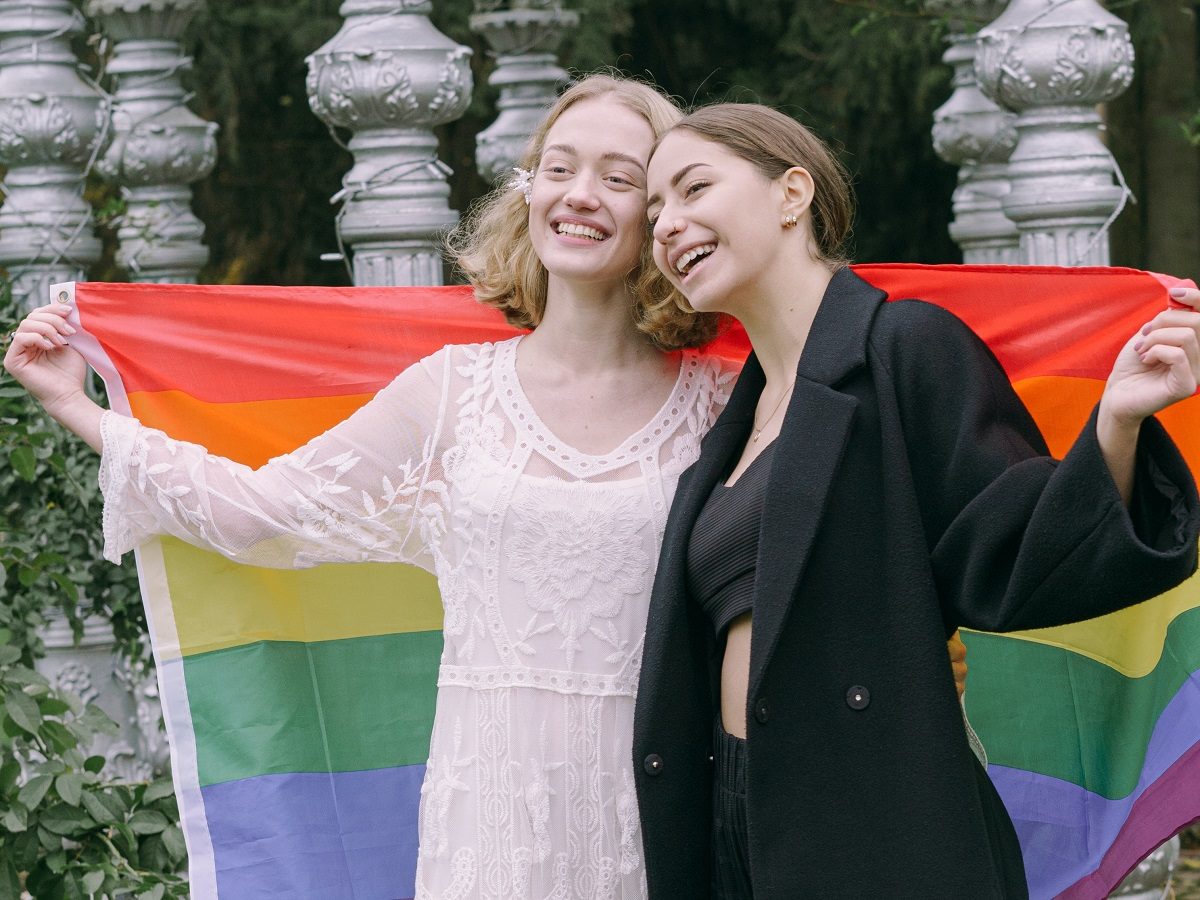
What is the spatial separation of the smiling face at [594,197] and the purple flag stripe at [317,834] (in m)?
1.19

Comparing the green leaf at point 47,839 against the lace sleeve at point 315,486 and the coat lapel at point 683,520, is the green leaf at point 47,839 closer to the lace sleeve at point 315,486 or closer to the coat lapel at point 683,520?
the lace sleeve at point 315,486

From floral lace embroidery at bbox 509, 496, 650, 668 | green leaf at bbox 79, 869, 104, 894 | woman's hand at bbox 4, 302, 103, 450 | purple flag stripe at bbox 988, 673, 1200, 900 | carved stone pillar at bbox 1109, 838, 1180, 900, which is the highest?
woman's hand at bbox 4, 302, 103, 450

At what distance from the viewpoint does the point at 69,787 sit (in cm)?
389

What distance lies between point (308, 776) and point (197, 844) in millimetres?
247

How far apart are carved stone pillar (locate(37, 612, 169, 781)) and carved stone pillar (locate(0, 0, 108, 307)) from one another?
1006 mm

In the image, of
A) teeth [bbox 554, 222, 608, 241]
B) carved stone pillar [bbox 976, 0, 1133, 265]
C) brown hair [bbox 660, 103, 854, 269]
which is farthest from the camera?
carved stone pillar [bbox 976, 0, 1133, 265]

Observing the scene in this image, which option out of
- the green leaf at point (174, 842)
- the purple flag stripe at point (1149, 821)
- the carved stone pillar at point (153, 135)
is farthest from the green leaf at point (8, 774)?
the carved stone pillar at point (153, 135)

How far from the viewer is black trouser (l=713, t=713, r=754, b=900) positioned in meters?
2.75

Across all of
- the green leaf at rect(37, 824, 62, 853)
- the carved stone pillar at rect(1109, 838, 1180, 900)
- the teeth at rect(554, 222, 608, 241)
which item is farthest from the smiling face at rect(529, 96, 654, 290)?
the carved stone pillar at rect(1109, 838, 1180, 900)

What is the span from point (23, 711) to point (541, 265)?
1.54 m

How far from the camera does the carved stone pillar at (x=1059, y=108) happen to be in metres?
4.25

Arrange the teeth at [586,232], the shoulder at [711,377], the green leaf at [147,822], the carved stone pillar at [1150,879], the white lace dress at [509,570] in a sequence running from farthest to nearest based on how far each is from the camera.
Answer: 1. the carved stone pillar at [1150,879]
2. the green leaf at [147,822]
3. the shoulder at [711,377]
4. the teeth at [586,232]
5. the white lace dress at [509,570]

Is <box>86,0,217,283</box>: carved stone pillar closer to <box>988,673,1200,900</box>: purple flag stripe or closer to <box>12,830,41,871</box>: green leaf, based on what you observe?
<box>12,830,41,871</box>: green leaf

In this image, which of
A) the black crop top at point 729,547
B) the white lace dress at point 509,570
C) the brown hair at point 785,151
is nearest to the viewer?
the black crop top at point 729,547
